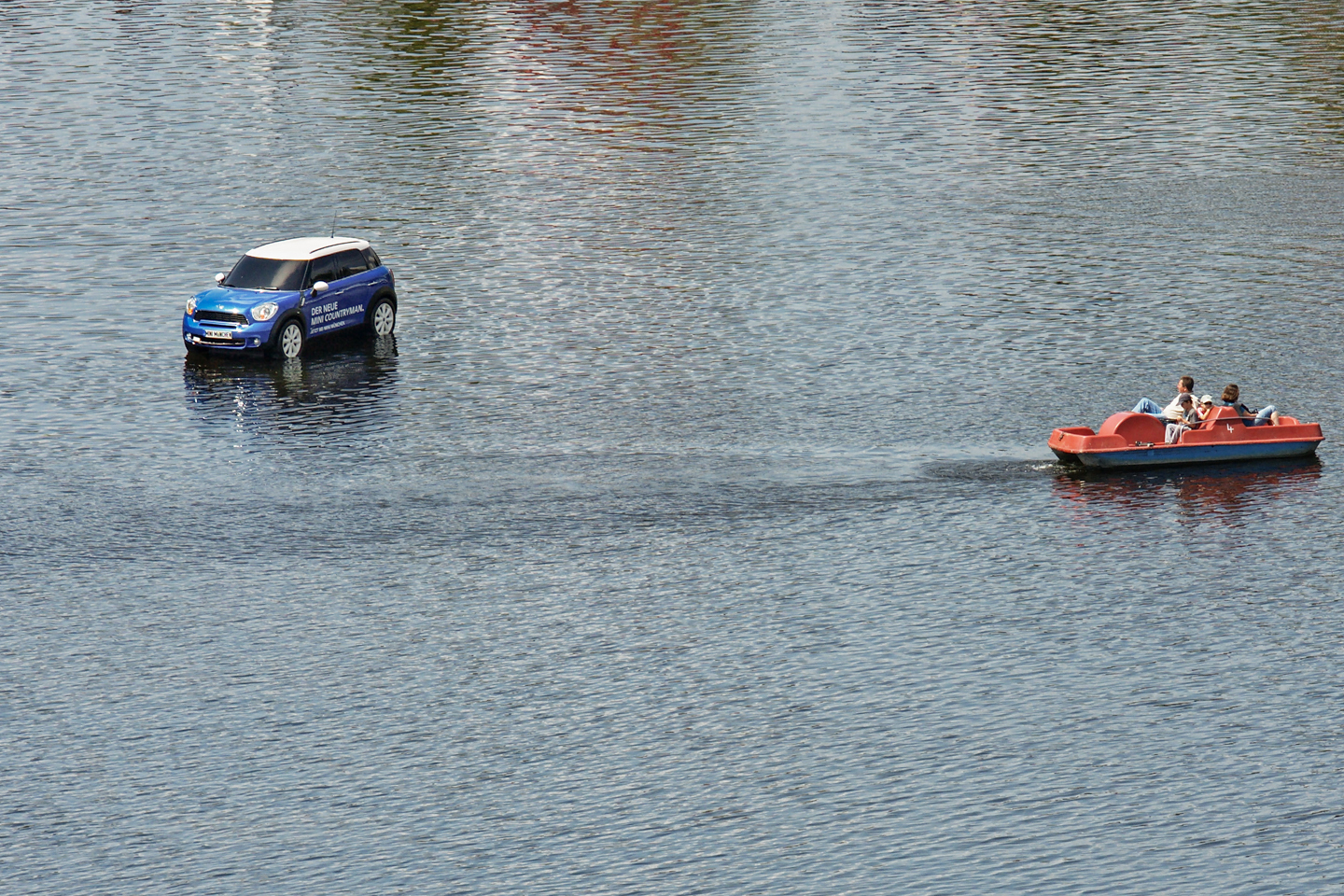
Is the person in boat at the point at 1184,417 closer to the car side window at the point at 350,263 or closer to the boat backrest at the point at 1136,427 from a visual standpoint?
the boat backrest at the point at 1136,427

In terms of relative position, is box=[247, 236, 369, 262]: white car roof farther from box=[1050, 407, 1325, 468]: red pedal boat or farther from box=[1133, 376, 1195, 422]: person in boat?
box=[1133, 376, 1195, 422]: person in boat

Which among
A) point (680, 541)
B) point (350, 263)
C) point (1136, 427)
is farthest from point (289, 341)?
point (1136, 427)

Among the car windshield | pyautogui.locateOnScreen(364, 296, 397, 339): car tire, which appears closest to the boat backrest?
pyautogui.locateOnScreen(364, 296, 397, 339): car tire

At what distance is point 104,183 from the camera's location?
68.6 metres

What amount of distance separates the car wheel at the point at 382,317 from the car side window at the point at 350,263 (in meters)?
1.05

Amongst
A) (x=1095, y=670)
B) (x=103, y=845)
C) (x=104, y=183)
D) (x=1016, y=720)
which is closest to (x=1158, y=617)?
(x=1095, y=670)

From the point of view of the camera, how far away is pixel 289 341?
45.1 metres

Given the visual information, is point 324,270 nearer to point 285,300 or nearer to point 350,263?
point 350,263

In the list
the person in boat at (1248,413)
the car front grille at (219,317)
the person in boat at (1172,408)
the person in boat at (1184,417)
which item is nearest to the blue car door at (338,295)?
the car front grille at (219,317)

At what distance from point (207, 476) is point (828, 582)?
13.2m

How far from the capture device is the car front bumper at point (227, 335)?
44.3 metres

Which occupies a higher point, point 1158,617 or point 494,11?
point 494,11

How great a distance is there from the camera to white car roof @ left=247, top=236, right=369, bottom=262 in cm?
4522

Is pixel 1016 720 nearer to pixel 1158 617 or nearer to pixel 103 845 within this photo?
pixel 1158 617
